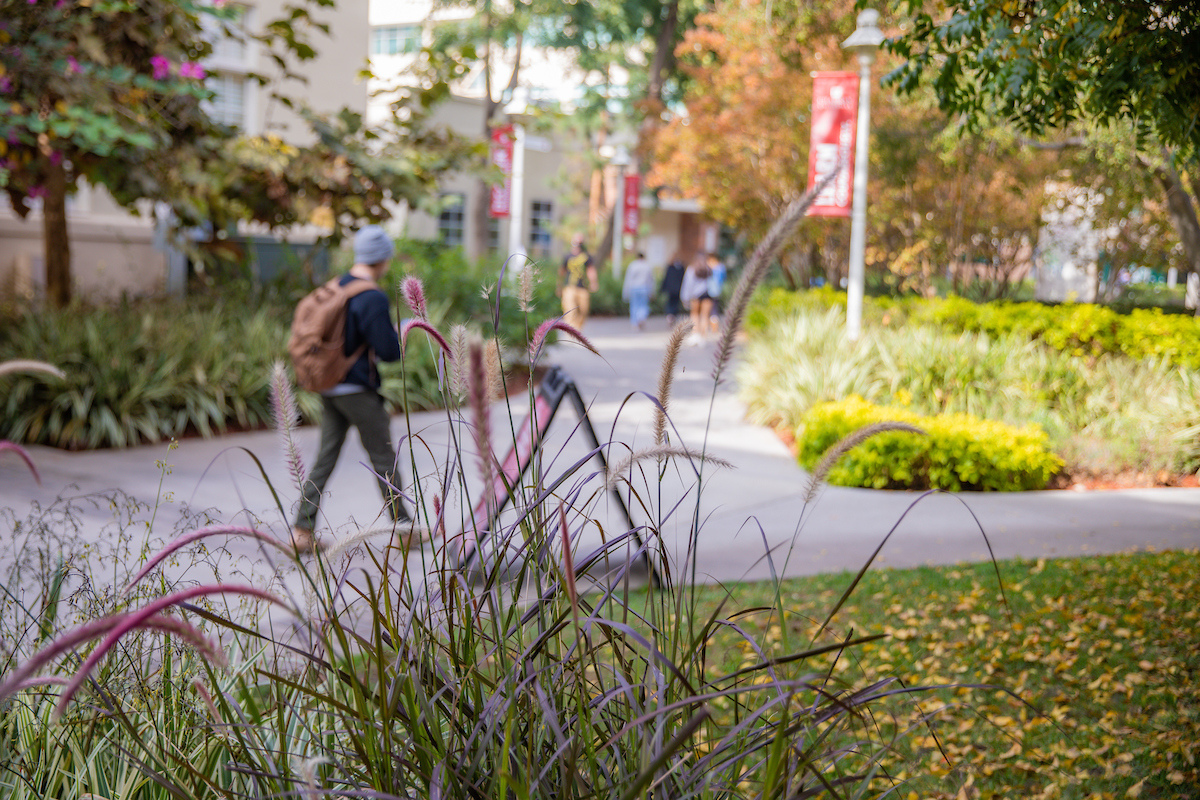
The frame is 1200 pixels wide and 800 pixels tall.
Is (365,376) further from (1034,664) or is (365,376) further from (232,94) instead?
(232,94)

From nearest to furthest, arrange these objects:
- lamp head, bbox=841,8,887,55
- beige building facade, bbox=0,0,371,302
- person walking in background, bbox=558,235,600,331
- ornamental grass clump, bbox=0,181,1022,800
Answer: ornamental grass clump, bbox=0,181,1022,800, lamp head, bbox=841,8,887,55, beige building facade, bbox=0,0,371,302, person walking in background, bbox=558,235,600,331

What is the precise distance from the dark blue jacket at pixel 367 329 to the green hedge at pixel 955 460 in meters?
3.93

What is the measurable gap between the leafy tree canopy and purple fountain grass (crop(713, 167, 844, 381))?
238 cm

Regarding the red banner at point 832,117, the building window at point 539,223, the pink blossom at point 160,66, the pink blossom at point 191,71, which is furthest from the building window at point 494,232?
the pink blossom at point 160,66

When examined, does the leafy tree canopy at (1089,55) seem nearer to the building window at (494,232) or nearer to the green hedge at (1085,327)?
the green hedge at (1085,327)

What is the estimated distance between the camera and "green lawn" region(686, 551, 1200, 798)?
3.52m

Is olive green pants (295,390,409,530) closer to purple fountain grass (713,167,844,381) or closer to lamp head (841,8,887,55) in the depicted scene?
purple fountain grass (713,167,844,381)

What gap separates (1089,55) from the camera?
4.20m

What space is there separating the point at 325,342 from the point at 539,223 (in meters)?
30.2

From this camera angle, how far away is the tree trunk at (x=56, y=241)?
33.8ft

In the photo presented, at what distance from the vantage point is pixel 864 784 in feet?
5.55

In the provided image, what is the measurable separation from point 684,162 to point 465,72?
945 cm

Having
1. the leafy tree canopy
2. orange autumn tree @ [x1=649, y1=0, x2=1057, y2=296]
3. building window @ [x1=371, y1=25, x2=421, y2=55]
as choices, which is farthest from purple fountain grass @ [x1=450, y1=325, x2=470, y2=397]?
building window @ [x1=371, y1=25, x2=421, y2=55]

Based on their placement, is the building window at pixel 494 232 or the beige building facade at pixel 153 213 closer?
the beige building facade at pixel 153 213
